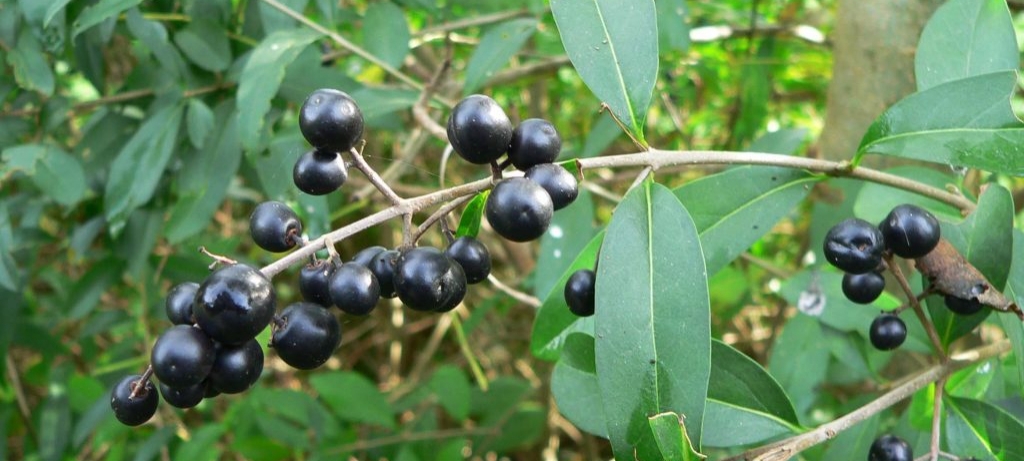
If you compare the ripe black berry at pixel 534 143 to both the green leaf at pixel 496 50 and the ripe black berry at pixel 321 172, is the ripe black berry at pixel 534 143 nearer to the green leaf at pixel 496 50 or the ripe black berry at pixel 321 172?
the ripe black berry at pixel 321 172

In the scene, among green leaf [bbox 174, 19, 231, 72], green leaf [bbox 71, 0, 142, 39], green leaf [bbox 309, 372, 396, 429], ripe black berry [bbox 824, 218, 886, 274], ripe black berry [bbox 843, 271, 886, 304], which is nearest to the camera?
ripe black berry [bbox 824, 218, 886, 274]

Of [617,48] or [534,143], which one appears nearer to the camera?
[534,143]

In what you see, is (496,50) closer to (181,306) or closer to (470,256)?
(470,256)

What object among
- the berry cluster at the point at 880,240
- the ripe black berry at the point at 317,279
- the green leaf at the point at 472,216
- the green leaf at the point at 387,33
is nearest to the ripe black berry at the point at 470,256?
the green leaf at the point at 472,216

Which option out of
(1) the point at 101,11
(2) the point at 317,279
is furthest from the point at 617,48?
(1) the point at 101,11

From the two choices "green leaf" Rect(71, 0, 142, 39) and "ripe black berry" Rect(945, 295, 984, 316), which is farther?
"green leaf" Rect(71, 0, 142, 39)

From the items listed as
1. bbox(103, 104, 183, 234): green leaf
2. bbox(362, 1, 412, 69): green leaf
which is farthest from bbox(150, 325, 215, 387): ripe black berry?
bbox(362, 1, 412, 69): green leaf

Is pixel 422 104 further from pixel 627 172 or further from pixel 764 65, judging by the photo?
pixel 764 65

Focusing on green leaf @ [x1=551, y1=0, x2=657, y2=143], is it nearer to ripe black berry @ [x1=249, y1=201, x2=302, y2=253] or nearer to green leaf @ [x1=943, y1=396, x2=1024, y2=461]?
ripe black berry @ [x1=249, y1=201, x2=302, y2=253]
